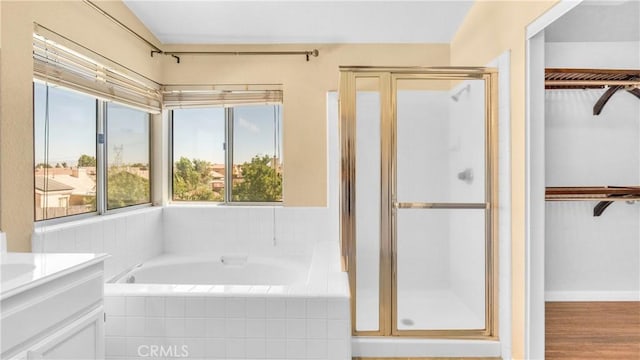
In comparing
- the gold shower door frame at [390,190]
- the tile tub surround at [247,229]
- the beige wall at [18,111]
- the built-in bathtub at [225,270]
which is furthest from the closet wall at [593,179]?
the beige wall at [18,111]

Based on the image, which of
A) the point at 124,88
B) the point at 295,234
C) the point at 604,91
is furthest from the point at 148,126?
the point at 604,91

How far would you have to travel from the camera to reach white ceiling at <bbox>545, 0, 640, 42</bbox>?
2.61 meters

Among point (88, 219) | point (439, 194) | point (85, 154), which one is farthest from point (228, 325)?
point (85, 154)

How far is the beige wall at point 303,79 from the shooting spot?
122 inches

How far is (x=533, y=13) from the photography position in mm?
1827

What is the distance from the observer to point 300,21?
9.34ft

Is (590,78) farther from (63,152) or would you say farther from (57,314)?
(63,152)

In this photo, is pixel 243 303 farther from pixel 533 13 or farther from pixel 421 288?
pixel 533 13

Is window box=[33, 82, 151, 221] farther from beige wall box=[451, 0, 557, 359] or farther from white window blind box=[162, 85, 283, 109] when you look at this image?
beige wall box=[451, 0, 557, 359]

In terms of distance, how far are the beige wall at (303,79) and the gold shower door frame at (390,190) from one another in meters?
0.88

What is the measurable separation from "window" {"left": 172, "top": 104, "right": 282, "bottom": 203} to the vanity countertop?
1873mm

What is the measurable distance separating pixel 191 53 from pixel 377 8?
65.9 inches

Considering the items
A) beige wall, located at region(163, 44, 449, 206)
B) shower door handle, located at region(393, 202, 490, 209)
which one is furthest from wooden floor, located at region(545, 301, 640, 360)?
beige wall, located at region(163, 44, 449, 206)

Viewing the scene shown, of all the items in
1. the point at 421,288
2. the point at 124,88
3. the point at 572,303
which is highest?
the point at 124,88
